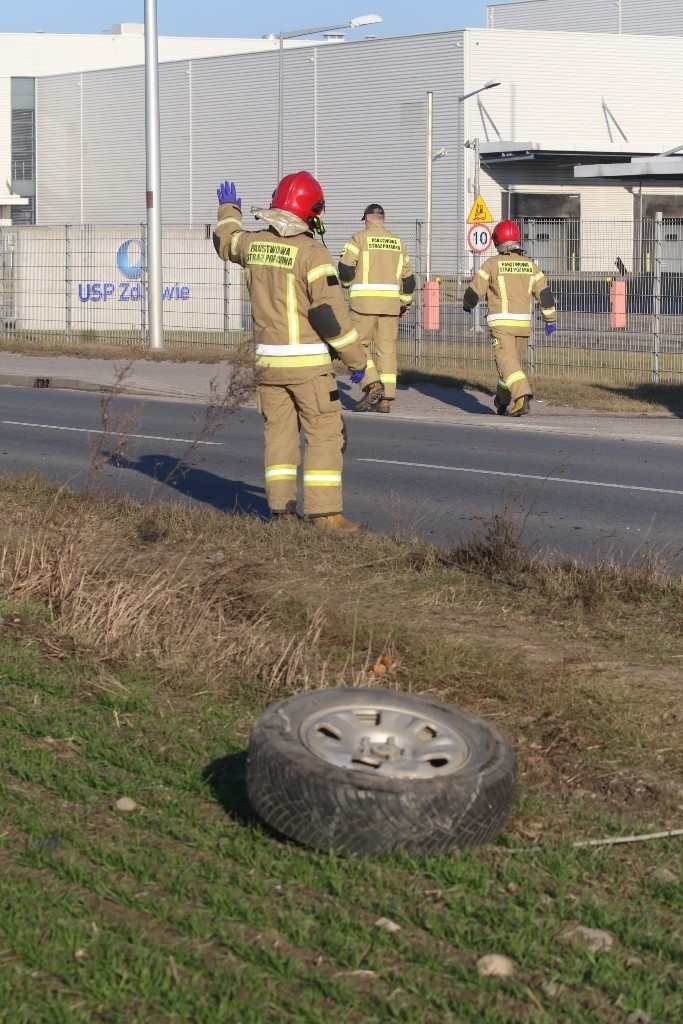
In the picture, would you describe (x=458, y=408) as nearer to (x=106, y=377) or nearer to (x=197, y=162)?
(x=106, y=377)

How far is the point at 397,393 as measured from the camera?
65.0 feet

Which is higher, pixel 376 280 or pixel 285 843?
pixel 376 280

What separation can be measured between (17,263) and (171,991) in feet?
82.6

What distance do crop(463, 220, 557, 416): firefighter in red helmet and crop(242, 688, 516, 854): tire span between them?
37.7ft

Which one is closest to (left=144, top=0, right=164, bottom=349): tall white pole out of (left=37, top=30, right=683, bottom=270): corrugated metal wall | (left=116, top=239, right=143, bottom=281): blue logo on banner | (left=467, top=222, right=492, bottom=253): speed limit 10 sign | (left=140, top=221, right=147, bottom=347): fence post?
(left=140, top=221, right=147, bottom=347): fence post

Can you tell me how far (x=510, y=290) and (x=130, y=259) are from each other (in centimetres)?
1305

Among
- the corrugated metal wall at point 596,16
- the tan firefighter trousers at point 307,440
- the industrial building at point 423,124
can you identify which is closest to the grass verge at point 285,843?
the tan firefighter trousers at point 307,440

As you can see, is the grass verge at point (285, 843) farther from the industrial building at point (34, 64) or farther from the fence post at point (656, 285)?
the industrial building at point (34, 64)

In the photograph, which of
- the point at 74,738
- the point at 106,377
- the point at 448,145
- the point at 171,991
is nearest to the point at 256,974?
the point at 171,991

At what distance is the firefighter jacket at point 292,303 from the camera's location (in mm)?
8398

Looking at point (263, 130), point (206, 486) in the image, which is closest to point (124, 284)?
point (206, 486)

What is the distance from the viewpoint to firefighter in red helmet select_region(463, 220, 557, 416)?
15672 mm

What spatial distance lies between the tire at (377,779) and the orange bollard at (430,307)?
19.3 metres

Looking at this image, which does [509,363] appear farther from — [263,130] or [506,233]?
[263,130]
